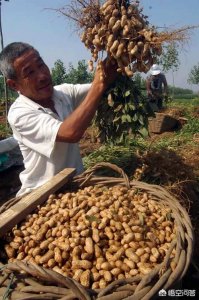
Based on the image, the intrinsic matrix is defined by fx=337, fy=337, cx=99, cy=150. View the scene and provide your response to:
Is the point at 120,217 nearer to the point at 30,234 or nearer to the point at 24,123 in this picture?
the point at 30,234

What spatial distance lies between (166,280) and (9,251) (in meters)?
0.76

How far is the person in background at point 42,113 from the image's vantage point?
7.03ft

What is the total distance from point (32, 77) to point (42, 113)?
284 millimetres

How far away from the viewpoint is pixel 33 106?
2.42 m

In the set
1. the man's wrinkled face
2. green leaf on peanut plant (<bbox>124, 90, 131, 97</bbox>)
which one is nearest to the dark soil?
green leaf on peanut plant (<bbox>124, 90, 131, 97</bbox>)

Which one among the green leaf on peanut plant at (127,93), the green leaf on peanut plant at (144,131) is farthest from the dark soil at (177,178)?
the green leaf on peanut plant at (127,93)

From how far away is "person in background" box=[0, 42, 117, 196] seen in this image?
2.14 meters

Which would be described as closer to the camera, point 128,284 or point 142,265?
point 128,284

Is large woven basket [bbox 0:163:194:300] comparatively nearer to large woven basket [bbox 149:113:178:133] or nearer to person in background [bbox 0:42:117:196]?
person in background [bbox 0:42:117:196]

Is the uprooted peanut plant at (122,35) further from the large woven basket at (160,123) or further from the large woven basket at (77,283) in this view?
the large woven basket at (160,123)

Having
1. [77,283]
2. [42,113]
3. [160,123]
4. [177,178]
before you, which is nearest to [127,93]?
[42,113]

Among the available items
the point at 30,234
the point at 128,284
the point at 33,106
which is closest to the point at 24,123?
the point at 33,106

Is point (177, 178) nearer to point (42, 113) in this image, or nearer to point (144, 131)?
point (144, 131)

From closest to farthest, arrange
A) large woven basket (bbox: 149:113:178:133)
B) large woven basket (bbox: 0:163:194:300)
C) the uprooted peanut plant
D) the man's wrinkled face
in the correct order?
large woven basket (bbox: 0:163:194:300) < the uprooted peanut plant < the man's wrinkled face < large woven basket (bbox: 149:113:178:133)
